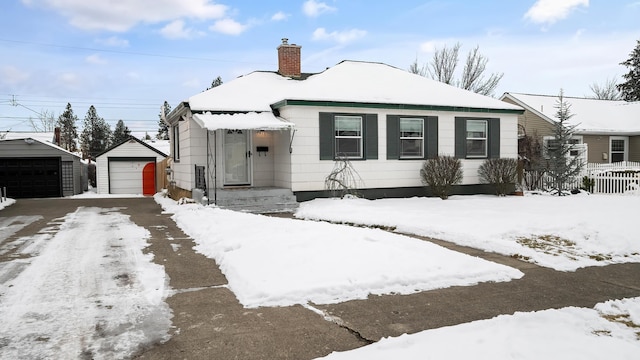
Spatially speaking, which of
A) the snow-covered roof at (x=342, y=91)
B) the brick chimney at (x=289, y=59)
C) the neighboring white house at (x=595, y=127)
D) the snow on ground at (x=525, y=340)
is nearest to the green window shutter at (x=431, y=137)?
the snow-covered roof at (x=342, y=91)

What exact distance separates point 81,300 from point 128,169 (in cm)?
2425

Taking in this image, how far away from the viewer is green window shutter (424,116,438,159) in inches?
578

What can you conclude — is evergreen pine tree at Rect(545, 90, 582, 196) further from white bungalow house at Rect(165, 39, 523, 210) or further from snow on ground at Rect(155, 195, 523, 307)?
snow on ground at Rect(155, 195, 523, 307)

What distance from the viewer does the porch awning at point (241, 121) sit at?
38.8 ft

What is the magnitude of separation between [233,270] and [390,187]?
9.31m

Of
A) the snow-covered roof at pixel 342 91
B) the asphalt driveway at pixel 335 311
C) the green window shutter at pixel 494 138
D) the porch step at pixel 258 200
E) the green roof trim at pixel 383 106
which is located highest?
the snow-covered roof at pixel 342 91

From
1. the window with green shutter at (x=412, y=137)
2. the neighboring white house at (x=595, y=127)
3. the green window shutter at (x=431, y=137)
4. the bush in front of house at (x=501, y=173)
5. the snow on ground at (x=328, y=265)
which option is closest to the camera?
the snow on ground at (x=328, y=265)

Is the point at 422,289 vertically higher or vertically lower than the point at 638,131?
lower

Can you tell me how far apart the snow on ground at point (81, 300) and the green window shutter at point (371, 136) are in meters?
7.79

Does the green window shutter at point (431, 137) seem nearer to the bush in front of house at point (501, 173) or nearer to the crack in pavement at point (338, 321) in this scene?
the bush in front of house at point (501, 173)

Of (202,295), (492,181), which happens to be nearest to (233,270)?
(202,295)

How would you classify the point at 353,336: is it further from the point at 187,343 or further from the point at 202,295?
the point at 202,295

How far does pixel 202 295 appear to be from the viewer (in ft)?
16.1

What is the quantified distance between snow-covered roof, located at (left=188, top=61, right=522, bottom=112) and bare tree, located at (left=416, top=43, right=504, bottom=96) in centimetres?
2026
